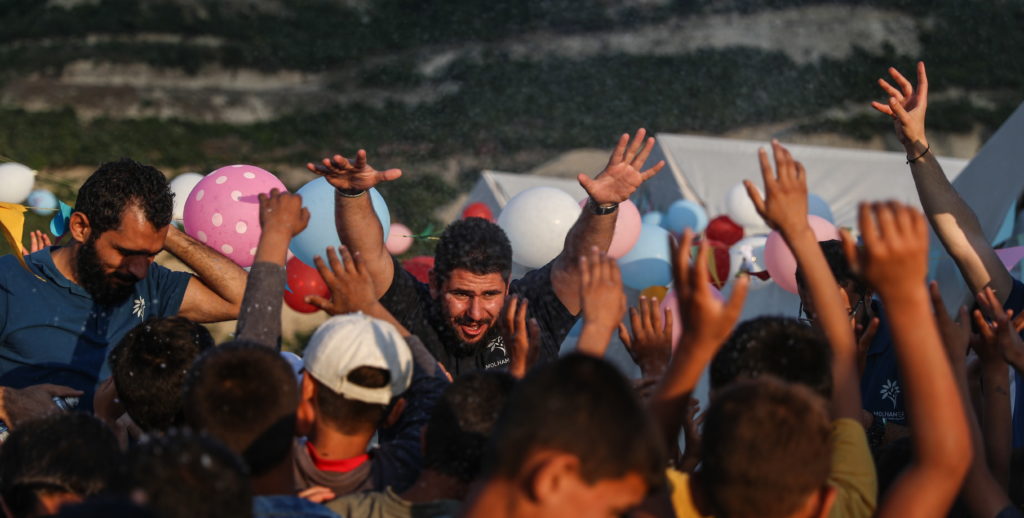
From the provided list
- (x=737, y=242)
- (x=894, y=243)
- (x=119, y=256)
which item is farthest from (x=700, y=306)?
(x=737, y=242)

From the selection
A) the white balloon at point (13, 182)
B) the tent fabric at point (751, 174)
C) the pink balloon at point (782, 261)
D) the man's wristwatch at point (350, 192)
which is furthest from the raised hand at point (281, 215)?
the tent fabric at point (751, 174)

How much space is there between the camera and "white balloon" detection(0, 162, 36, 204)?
26.5ft

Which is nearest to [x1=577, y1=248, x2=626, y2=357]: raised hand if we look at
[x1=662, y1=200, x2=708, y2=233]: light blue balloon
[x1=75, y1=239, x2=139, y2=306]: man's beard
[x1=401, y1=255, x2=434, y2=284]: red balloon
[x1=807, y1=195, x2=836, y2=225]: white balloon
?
[x1=75, y1=239, x2=139, y2=306]: man's beard

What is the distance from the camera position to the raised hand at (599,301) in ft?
8.21

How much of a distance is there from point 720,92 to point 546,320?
24453 mm

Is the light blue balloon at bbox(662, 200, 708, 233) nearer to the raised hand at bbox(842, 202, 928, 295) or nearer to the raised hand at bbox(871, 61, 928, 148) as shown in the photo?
the raised hand at bbox(871, 61, 928, 148)

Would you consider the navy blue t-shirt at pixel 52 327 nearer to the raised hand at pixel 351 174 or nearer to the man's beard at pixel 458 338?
the raised hand at pixel 351 174

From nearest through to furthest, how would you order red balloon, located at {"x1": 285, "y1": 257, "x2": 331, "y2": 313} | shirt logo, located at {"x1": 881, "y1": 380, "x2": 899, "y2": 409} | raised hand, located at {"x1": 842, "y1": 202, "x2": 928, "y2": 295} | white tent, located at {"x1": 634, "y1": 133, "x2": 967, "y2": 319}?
raised hand, located at {"x1": 842, "y1": 202, "x2": 928, "y2": 295}
shirt logo, located at {"x1": 881, "y1": 380, "x2": 899, "y2": 409}
red balloon, located at {"x1": 285, "y1": 257, "x2": 331, "y2": 313}
white tent, located at {"x1": 634, "y1": 133, "x2": 967, "y2": 319}

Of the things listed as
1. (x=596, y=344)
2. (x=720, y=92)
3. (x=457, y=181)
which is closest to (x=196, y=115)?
(x=457, y=181)

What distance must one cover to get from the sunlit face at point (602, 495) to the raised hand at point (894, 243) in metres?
0.61

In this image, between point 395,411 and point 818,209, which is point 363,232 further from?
point 818,209

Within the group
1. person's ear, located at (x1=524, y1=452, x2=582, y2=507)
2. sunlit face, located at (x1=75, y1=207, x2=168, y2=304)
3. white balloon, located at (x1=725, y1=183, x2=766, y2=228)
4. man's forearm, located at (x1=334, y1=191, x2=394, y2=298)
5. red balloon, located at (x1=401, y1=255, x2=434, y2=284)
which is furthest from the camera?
white balloon, located at (x1=725, y1=183, x2=766, y2=228)

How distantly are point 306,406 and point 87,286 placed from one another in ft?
4.66

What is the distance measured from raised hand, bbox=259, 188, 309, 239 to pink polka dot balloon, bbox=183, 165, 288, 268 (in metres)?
1.57
